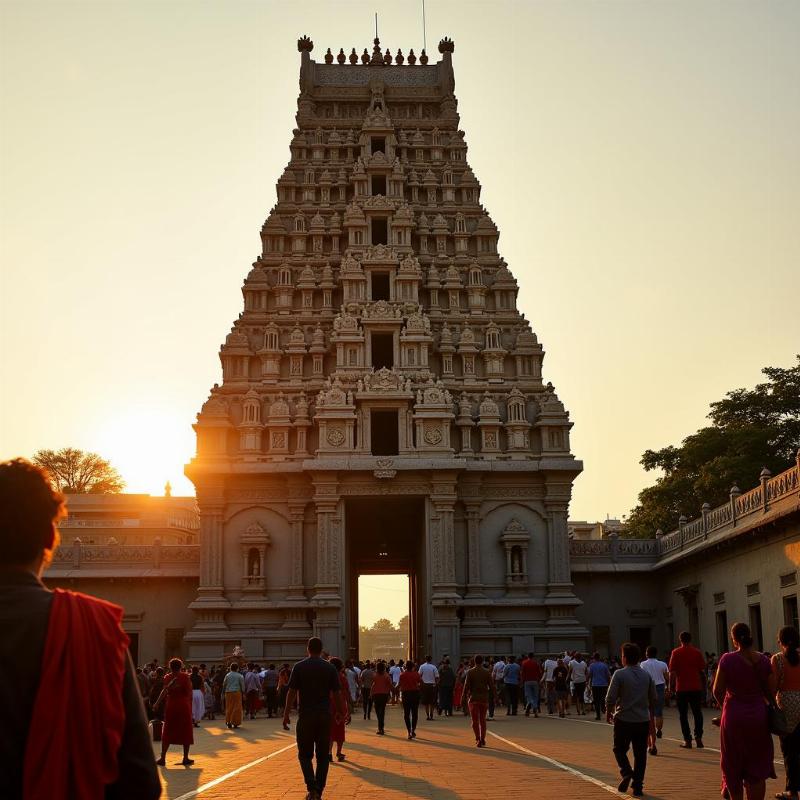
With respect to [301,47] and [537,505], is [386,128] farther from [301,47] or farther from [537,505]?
[537,505]

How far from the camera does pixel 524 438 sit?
1741 inches

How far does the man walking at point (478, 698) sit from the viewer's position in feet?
67.2

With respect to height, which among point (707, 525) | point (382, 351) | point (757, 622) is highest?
point (382, 351)

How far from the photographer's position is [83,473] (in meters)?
82.3

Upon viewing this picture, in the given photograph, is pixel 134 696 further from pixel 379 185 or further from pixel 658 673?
pixel 379 185

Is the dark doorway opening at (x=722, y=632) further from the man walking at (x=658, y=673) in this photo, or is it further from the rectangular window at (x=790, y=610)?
the man walking at (x=658, y=673)

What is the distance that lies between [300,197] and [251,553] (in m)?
17.9

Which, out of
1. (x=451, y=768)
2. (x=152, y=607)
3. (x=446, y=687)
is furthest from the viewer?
A: (x=152, y=607)

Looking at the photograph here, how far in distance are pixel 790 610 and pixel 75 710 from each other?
2813cm

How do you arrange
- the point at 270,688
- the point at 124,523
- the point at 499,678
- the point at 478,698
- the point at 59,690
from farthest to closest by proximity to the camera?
the point at 124,523
the point at 270,688
the point at 499,678
the point at 478,698
the point at 59,690

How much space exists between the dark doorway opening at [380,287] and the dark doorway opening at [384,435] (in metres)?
5.82

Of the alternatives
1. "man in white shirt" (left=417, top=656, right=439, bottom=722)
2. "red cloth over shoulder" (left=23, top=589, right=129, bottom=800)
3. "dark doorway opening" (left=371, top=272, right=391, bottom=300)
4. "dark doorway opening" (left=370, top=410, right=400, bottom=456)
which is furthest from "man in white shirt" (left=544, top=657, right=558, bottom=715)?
"red cloth over shoulder" (left=23, top=589, right=129, bottom=800)

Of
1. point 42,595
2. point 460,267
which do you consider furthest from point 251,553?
point 42,595

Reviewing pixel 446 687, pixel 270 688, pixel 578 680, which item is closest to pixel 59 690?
pixel 578 680
